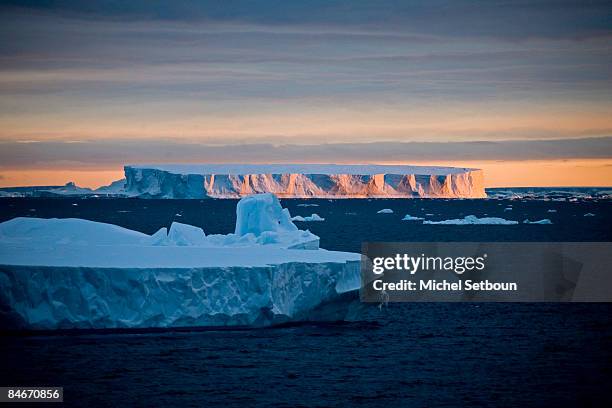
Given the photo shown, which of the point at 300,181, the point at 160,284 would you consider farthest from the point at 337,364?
the point at 300,181

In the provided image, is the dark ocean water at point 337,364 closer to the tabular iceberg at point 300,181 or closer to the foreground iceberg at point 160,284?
the foreground iceberg at point 160,284

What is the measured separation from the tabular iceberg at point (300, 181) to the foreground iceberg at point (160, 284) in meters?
76.3

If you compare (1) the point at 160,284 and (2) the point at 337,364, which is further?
(1) the point at 160,284

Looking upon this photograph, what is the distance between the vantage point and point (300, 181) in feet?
341

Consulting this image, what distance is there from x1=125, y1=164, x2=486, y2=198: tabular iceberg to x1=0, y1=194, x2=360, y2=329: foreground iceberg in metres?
76.3

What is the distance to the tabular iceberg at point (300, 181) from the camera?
99188mm

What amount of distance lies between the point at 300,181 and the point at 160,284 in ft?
277

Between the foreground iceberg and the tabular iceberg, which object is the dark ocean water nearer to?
the foreground iceberg

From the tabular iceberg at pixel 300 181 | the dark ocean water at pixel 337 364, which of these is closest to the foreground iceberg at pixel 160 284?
the dark ocean water at pixel 337 364

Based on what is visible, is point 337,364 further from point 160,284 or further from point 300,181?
point 300,181

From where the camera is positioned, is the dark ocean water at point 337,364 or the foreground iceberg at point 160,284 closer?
the dark ocean water at point 337,364

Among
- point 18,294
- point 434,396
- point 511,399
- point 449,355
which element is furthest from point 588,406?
point 18,294

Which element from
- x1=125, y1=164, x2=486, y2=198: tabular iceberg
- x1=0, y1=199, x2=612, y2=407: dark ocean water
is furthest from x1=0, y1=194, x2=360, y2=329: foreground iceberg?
x1=125, y1=164, x2=486, y2=198: tabular iceberg

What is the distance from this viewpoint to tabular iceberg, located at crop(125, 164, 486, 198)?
3905 inches
